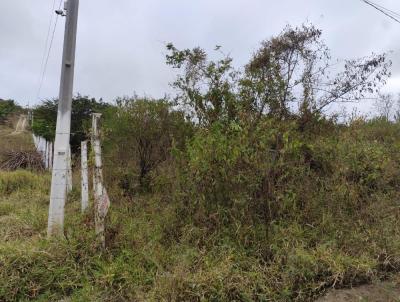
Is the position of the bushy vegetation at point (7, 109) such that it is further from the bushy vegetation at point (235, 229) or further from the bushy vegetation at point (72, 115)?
the bushy vegetation at point (235, 229)

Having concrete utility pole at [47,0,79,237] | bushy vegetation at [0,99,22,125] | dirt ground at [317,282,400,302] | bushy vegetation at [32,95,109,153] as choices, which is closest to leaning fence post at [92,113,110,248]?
concrete utility pole at [47,0,79,237]

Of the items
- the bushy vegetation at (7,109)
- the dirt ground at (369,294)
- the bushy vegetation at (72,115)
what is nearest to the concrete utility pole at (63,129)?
the dirt ground at (369,294)

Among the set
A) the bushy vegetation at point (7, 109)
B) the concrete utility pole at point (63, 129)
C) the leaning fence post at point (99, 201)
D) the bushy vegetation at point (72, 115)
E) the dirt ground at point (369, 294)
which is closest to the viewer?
the dirt ground at point (369, 294)

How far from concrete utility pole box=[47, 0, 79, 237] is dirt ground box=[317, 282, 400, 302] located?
3104 millimetres

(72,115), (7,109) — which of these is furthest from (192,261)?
(7,109)

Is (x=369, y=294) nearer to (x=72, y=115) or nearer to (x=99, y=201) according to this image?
(x=99, y=201)

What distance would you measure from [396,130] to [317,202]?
4.82 m

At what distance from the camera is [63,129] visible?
471cm

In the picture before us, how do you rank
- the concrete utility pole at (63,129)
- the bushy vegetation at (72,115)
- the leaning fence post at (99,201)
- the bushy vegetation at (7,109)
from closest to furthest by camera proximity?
the leaning fence post at (99,201) → the concrete utility pole at (63,129) → the bushy vegetation at (72,115) → the bushy vegetation at (7,109)

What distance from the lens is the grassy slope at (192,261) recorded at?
354cm

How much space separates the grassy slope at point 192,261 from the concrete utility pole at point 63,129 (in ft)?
0.74

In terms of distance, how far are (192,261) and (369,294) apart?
5.84ft

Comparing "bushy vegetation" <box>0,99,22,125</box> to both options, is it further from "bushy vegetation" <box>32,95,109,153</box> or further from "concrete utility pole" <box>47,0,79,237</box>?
"concrete utility pole" <box>47,0,79,237</box>

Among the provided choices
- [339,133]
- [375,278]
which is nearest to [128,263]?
[375,278]
